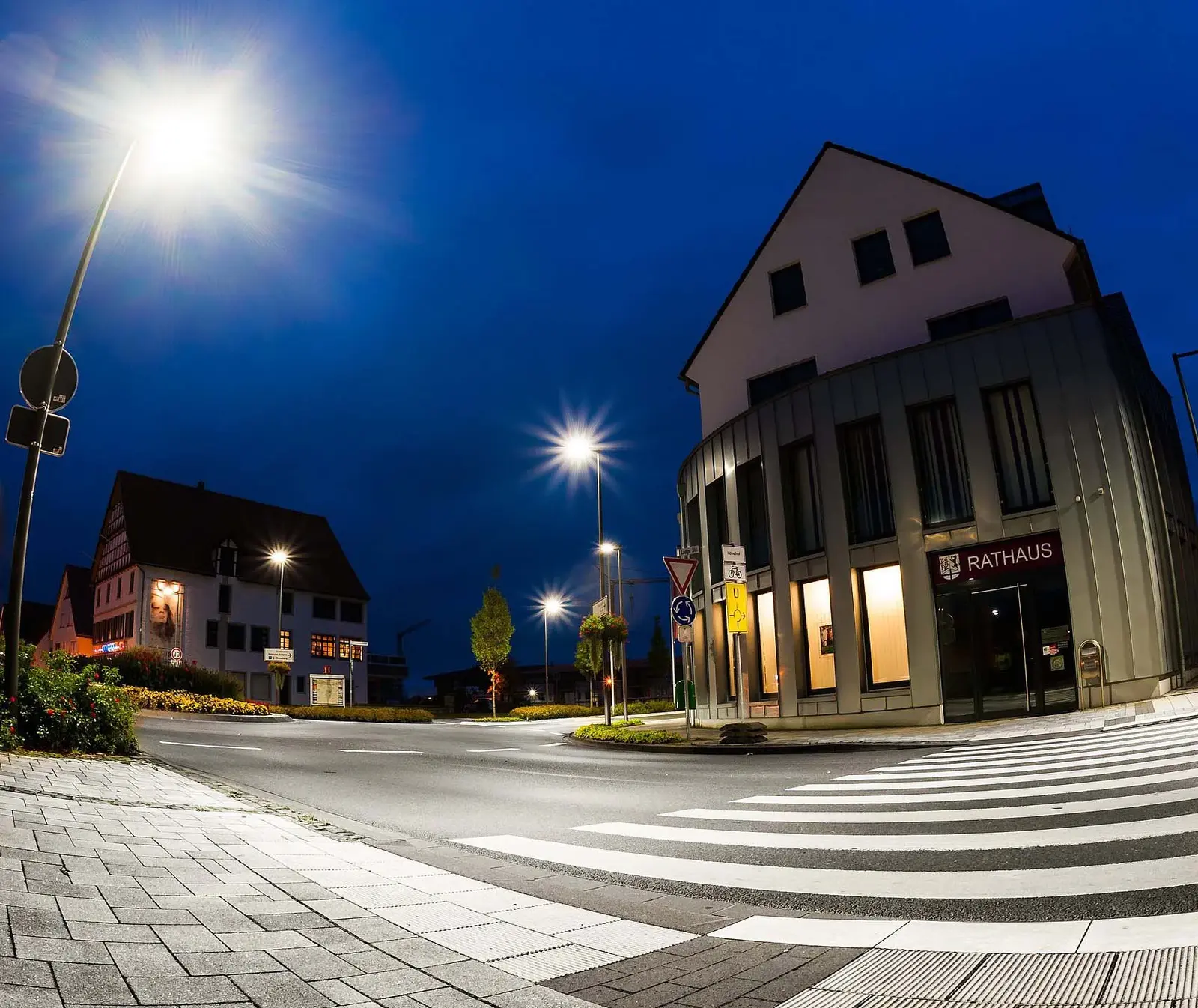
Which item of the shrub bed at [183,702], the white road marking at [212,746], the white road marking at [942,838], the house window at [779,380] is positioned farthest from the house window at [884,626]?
the shrub bed at [183,702]

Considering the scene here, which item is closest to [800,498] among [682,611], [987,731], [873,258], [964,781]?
[682,611]

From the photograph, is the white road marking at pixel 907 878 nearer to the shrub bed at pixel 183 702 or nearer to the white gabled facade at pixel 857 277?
the white gabled facade at pixel 857 277

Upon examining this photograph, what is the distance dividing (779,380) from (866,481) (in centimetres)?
601

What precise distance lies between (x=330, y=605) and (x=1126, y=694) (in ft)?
183

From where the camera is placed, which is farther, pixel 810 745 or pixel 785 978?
pixel 810 745

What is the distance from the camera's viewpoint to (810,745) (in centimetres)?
1499

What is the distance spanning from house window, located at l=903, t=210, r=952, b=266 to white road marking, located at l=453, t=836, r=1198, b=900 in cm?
2011

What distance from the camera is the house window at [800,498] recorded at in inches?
842

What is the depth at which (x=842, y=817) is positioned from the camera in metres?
7.36

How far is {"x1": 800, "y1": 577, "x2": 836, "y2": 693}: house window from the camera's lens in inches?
796

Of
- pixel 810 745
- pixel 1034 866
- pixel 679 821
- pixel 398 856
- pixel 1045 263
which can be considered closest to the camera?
pixel 1034 866

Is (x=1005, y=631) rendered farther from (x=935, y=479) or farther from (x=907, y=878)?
(x=907, y=878)

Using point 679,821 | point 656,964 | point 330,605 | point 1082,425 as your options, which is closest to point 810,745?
point 679,821

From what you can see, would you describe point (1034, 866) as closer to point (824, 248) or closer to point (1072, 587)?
point (1072, 587)
